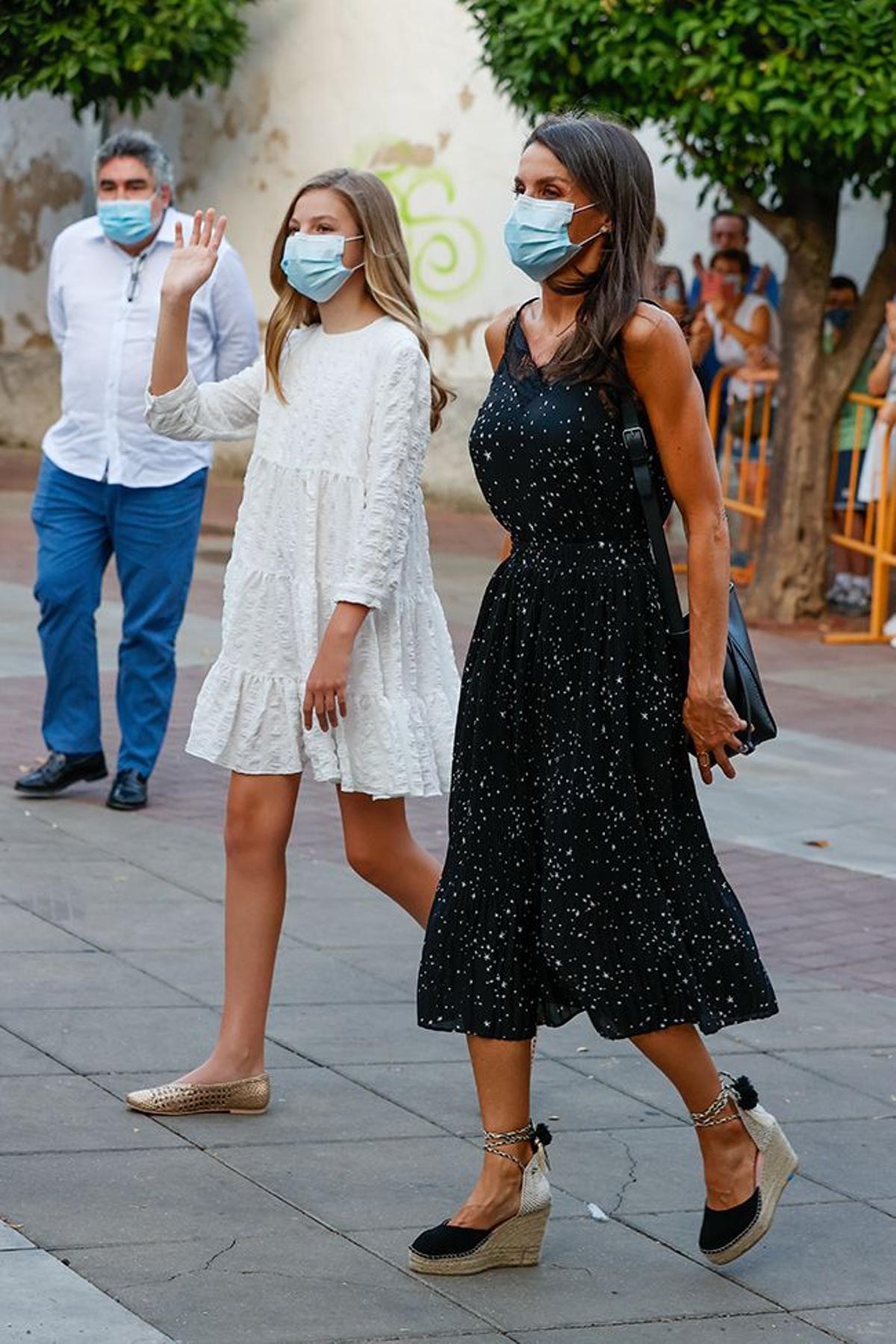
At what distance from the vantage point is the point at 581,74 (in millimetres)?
10781

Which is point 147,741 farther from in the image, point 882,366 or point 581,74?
point 882,366

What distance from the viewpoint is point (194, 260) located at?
4652mm

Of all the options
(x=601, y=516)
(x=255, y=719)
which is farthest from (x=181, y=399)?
(x=601, y=516)

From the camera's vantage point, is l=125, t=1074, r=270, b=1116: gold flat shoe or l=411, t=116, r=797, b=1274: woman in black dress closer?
l=411, t=116, r=797, b=1274: woman in black dress

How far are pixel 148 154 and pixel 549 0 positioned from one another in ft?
13.0

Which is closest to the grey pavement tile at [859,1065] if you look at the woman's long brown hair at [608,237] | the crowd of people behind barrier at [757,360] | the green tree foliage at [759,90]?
the woman's long brown hair at [608,237]

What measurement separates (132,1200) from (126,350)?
3738mm

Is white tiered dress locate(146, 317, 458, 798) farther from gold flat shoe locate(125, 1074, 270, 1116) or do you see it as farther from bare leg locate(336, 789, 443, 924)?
gold flat shoe locate(125, 1074, 270, 1116)

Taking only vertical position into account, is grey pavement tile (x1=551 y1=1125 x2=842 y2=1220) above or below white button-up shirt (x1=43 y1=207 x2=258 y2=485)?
below

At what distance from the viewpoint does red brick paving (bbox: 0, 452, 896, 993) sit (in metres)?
6.27

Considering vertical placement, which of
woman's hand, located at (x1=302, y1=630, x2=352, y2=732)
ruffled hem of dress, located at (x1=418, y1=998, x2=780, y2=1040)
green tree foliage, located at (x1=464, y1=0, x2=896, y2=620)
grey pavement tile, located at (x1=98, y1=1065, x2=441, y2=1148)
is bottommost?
grey pavement tile, located at (x1=98, y1=1065, x2=441, y2=1148)

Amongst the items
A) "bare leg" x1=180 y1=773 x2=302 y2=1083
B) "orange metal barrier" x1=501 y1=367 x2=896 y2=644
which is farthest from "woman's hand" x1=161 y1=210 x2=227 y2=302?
"orange metal barrier" x1=501 y1=367 x2=896 y2=644

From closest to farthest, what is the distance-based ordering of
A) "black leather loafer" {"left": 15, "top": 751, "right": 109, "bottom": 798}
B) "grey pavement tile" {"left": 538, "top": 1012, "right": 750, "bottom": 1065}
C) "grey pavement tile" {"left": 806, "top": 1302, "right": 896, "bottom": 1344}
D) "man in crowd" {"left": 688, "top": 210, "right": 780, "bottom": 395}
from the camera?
"grey pavement tile" {"left": 806, "top": 1302, "right": 896, "bottom": 1344}
"grey pavement tile" {"left": 538, "top": 1012, "right": 750, "bottom": 1065}
"black leather loafer" {"left": 15, "top": 751, "right": 109, "bottom": 798}
"man in crowd" {"left": 688, "top": 210, "right": 780, "bottom": 395}

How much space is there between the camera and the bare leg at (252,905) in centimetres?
465
